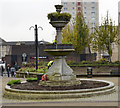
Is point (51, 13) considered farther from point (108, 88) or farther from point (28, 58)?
point (28, 58)

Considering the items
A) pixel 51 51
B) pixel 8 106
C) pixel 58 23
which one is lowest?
pixel 8 106

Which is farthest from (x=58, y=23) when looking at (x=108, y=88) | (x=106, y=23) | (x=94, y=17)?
(x=94, y=17)

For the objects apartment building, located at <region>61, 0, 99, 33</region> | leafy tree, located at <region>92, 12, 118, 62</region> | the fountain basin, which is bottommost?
the fountain basin

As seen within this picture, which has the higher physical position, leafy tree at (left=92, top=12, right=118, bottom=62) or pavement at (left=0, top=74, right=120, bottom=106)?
leafy tree at (left=92, top=12, right=118, bottom=62)

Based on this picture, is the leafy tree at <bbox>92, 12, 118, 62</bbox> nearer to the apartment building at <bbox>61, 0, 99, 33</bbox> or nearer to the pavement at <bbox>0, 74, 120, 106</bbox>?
the pavement at <bbox>0, 74, 120, 106</bbox>

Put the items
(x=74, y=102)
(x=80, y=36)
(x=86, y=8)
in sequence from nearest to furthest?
(x=74, y=102)
(x=80, y=36)
(x=86, y=8)

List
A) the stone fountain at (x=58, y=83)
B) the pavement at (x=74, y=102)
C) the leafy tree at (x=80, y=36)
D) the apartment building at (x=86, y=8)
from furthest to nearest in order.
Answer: the apartment building at (x=86, y=8) → the leafy tree at (x=80, y=36) → the stone fountain at (x=58, y=83) → the pavement at (x=74, y=102)

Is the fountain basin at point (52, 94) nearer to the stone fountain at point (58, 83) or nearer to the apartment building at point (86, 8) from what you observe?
the stone fountain at point (58, 83)

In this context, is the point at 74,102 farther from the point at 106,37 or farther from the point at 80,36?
the point at 80,36

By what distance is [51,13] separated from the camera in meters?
18.2

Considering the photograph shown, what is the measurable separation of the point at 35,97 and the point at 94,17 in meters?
87.5

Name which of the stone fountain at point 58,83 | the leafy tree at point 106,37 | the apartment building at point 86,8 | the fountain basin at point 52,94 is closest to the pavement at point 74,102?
the fountain basin at point 52,94

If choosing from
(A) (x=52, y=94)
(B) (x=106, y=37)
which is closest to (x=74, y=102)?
(A) (x=52, y=94)

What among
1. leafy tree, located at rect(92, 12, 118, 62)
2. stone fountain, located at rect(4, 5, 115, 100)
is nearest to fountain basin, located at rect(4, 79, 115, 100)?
stone fountain, located at rect(4, 5, 115, 100)
